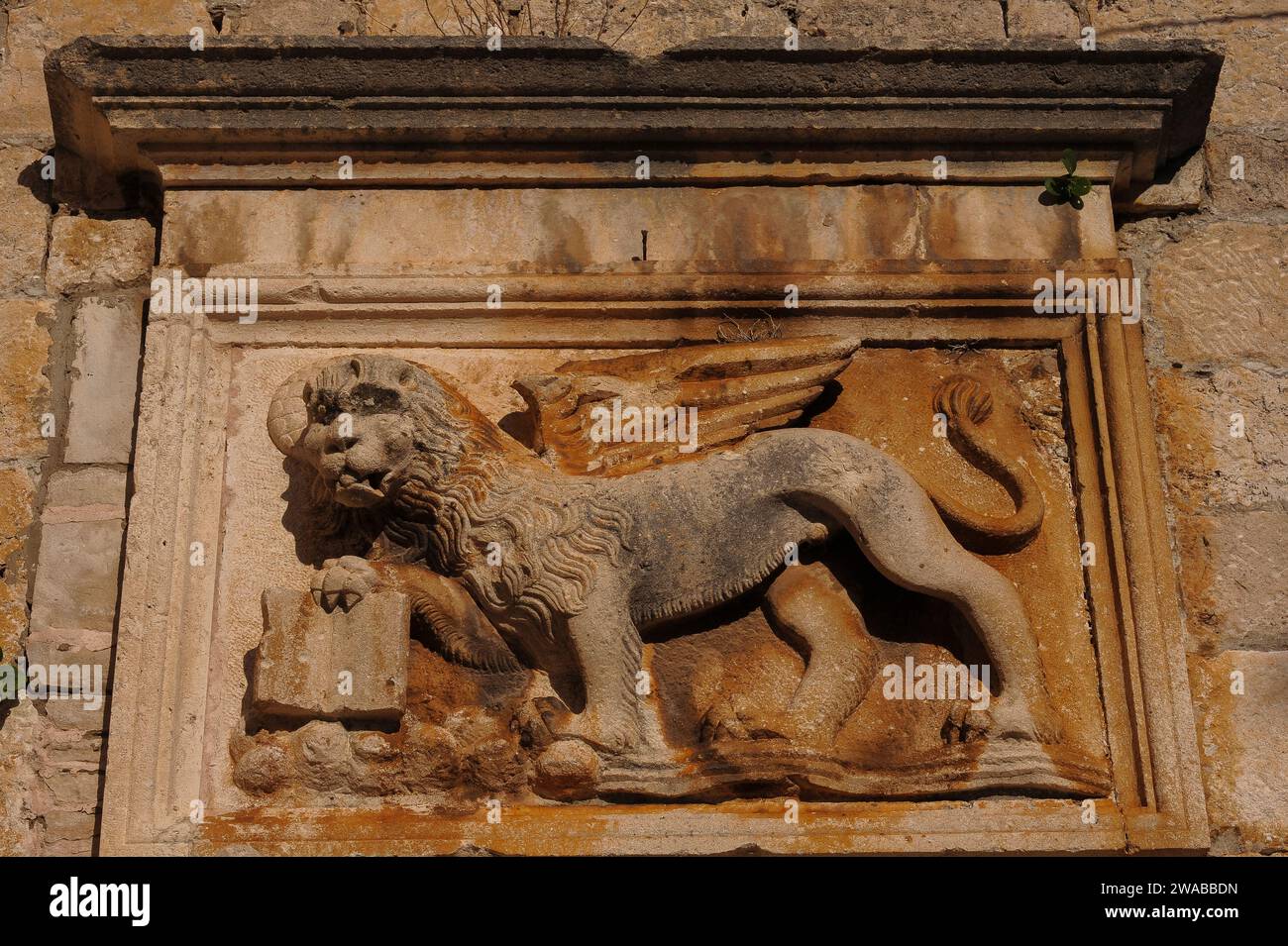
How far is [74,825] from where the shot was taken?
14.3ft

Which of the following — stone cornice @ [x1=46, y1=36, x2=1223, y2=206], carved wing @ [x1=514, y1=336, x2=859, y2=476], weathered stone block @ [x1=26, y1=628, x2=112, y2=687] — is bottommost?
→ weathered stone block @ [x1=26, y1=628, x2=112, y2=687]

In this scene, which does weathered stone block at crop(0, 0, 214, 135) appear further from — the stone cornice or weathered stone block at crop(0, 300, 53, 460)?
weathered stone block at crop(0, 300, 53, 460)

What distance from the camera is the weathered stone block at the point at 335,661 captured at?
422cm

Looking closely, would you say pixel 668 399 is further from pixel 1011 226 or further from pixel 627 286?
pixel 1011 226

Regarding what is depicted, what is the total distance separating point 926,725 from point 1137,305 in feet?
4.49

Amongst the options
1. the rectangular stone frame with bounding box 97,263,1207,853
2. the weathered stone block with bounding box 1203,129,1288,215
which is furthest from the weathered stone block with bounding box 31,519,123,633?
the weathered stone block with bounding box 1203,129,1288,215

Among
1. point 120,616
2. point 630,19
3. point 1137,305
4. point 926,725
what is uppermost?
point 630,19

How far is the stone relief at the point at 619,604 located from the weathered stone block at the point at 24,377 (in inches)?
28.6

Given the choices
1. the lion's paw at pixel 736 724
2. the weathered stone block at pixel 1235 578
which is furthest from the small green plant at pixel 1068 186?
the lion's paw at pixel 736 724

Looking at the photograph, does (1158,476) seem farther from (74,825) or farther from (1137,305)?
(74,825)

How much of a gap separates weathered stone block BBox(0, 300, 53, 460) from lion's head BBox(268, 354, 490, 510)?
82 centimetres

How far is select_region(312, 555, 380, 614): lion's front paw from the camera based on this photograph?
4277mm

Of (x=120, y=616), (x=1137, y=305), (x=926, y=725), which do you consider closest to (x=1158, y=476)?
(x=1137, y=305)

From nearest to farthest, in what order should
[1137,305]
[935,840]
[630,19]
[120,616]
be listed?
[935,840], [120,616], [1137,305], [630,19]
